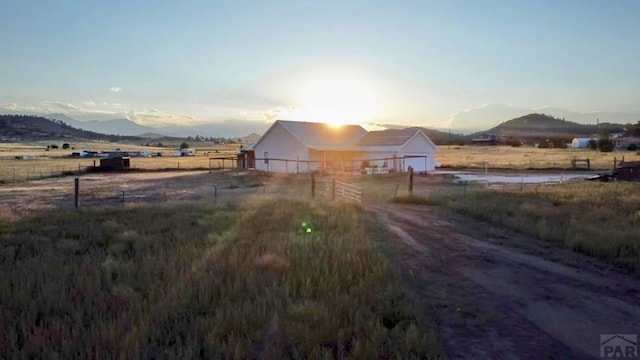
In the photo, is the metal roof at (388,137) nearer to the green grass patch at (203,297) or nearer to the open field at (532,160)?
the open field at (532,160)

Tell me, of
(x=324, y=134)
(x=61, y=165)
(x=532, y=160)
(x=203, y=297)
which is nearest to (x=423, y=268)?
(x=203, y=297)

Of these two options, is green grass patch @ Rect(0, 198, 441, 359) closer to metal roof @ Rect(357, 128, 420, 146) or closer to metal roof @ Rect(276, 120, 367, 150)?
metal roof @ Rect(276, 120, 367, 150)

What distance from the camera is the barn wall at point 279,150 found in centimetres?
4647

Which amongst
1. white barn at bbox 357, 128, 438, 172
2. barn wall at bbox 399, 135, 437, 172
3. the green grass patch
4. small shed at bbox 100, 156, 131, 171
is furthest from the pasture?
small shed at bbox 100, 156, 131, 171

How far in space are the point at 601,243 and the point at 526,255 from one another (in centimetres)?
185

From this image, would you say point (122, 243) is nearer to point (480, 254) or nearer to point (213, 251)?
point (213, 251)

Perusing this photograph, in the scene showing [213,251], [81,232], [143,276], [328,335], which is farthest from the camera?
[81,232]

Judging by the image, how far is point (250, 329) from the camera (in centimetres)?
560

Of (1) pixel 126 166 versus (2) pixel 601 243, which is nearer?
(2) pixel 601 243

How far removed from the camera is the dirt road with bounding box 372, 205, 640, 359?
5602mm

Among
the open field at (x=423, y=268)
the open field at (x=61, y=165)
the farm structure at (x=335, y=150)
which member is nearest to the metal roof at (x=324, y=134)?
the farm structure at (x=335, y=150)

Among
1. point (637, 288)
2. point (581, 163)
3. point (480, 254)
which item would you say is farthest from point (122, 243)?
point (581, 163)

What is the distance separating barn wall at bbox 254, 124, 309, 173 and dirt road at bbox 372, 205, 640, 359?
34.5 meters

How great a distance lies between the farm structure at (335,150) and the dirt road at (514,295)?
32.7 metres
